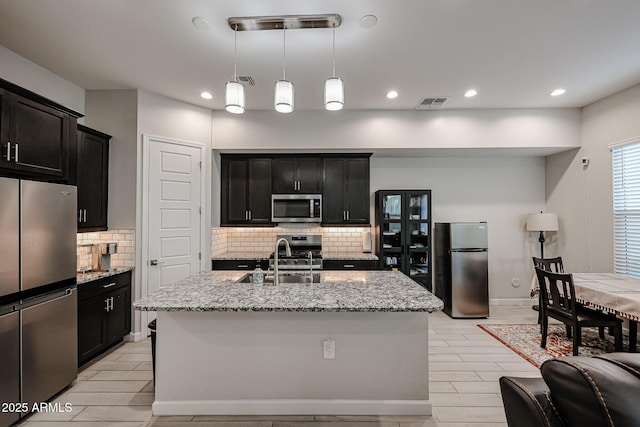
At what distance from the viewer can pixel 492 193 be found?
17.0 feet

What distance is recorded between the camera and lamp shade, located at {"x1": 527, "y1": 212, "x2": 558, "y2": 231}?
4.64 meters

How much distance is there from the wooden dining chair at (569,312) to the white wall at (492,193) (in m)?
1.69

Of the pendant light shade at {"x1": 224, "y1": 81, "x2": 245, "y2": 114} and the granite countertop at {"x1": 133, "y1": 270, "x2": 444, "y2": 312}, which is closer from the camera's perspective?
the granite countertop at {"x1": 133, "y1": 270, "x2": 444, "y2": 312}

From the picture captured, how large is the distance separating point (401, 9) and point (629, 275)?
4.22 metres

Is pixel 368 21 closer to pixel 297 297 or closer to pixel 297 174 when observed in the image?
pixel 297 297

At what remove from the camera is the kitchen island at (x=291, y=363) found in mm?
2201

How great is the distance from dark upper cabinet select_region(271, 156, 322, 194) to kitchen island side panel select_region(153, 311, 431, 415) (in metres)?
2.81

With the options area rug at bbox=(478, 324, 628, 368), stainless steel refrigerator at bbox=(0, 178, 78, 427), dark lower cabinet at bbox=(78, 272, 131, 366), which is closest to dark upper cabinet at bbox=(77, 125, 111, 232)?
dark lower cabinet at bbox=(78, 272, 131, 366)

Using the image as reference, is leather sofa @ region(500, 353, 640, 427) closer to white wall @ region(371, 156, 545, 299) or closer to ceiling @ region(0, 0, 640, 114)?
ceiling @ region(0, 0, 640, 114)

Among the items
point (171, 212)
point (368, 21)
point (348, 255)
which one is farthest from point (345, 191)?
point (368, 21)

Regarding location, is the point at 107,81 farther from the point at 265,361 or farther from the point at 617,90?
the point at 617,90

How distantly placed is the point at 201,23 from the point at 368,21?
1.35m

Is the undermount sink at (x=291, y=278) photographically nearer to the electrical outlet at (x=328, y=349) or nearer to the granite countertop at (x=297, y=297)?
the granite countertop at (x=297, y=297)

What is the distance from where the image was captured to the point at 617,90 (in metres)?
3.85
